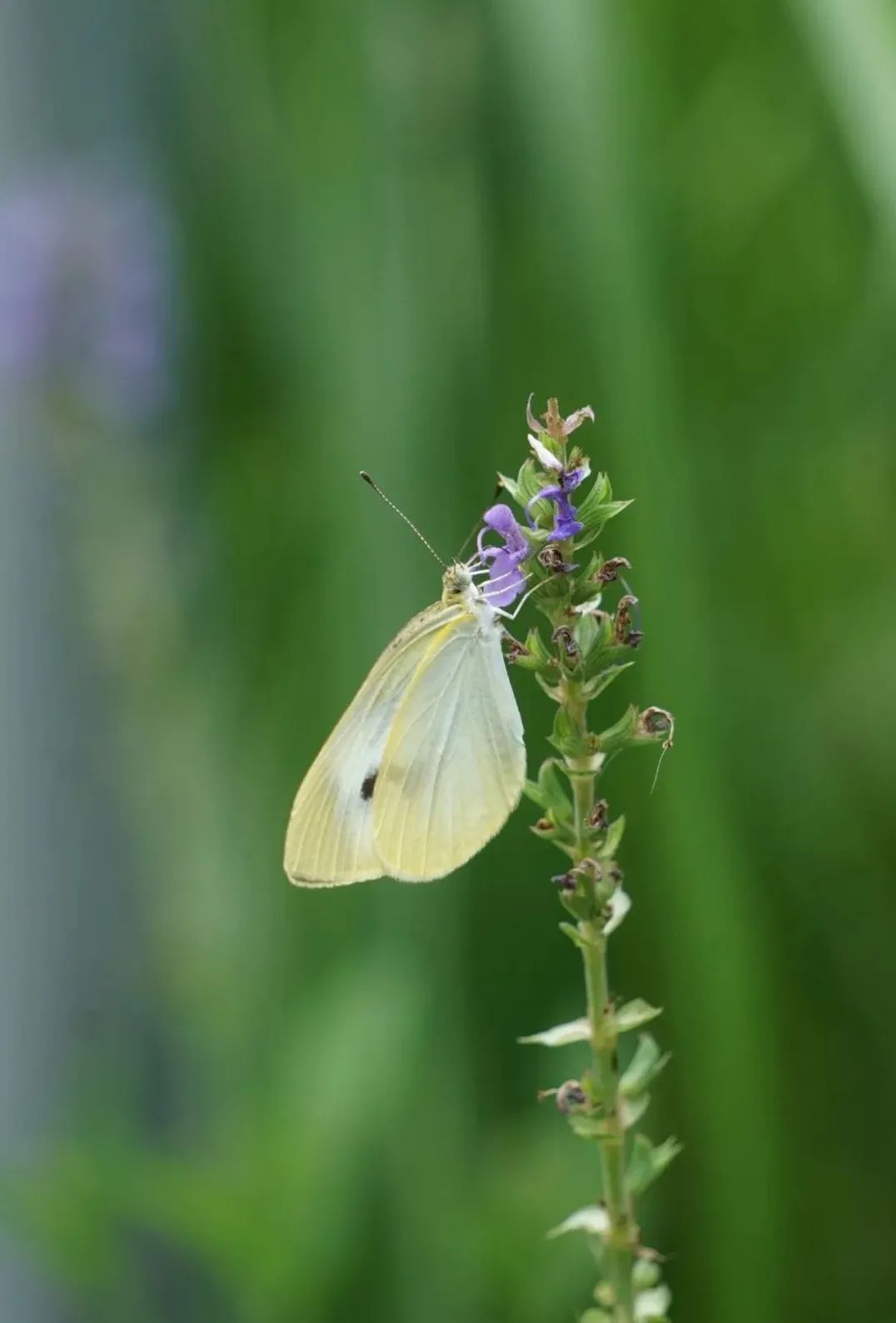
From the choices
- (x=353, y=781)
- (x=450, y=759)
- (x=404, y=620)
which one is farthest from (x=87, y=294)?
(x=450, y=759)

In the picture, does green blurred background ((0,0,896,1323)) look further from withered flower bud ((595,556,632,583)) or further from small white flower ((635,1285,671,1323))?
small white flower ((635,1285,671,1323))

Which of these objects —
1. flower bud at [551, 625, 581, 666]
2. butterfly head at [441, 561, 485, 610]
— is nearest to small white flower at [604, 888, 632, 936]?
flower bud at [551, 625, 581, 666]

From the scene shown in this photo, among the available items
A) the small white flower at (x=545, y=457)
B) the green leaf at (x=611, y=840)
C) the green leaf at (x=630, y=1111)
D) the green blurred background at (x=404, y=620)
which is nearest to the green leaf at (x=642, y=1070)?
the green leaf at (x=630, y=1111)

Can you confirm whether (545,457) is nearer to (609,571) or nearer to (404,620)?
(609,571)

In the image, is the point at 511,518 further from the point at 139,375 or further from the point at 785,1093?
the point at 139,375

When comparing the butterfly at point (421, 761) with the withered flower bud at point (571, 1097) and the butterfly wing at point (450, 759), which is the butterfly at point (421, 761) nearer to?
the butterfly wing at point (450, 759)

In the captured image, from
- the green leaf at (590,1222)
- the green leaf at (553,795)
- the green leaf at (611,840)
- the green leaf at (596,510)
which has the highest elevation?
the green leaf at (596,510)
